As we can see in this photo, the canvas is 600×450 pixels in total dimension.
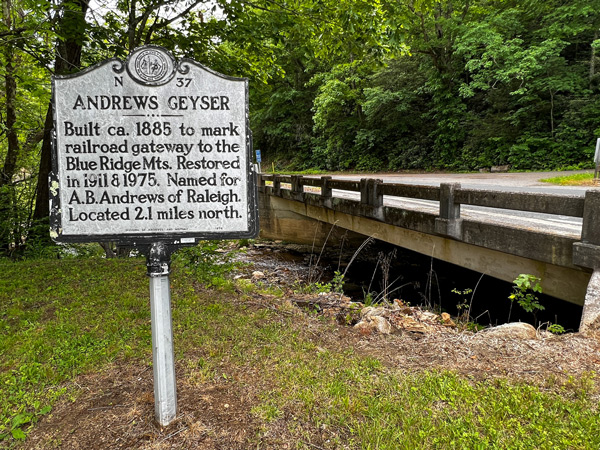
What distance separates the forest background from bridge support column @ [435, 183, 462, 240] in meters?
2.66

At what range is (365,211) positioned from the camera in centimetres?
860

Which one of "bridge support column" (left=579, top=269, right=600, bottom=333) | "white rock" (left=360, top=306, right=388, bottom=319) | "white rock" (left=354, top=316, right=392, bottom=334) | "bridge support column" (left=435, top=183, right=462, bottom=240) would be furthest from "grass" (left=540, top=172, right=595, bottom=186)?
"white rock" (left=354, top=316, right=392, bottom=334)

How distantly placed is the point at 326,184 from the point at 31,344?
8.07 metres

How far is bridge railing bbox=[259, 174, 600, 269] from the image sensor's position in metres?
4.24

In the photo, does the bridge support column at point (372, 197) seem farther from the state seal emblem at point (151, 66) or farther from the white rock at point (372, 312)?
the state seal emblem at point (151, 66)

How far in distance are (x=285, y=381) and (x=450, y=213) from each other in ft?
13.5

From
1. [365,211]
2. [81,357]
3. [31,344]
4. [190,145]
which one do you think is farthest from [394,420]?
[365,211]

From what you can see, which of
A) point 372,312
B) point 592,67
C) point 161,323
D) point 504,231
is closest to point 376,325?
point 372,312

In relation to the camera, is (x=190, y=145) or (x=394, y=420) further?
→ (x=394, y=420)

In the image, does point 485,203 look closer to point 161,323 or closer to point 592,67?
point 161,323

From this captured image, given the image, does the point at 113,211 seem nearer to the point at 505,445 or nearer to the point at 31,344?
the point at 31,344

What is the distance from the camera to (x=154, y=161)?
2.36 meters

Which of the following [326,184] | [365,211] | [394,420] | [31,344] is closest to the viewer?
[394,420]

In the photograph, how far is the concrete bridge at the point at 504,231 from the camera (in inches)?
169
